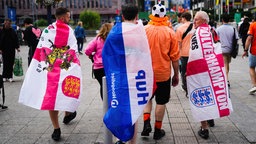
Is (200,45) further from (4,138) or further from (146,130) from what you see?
(4,138)

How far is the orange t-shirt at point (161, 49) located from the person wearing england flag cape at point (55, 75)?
3.95ft

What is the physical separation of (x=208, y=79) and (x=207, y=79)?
0.5 inches

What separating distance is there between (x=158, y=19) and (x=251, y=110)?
2994mm

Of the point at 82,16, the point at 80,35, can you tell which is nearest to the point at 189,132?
the point at 80,35

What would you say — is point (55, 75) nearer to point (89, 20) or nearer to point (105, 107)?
point (105, 107)

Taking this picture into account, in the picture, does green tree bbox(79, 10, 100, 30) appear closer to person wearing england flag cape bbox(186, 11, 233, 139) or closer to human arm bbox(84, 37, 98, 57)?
human arm bbox(84, 37, 98, 57)

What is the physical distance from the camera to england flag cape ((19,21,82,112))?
5203 millimetres

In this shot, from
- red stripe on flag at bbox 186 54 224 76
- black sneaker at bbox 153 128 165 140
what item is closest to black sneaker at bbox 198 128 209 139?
black sneaker at bbox 153 128 165 140

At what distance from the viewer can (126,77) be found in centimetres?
411

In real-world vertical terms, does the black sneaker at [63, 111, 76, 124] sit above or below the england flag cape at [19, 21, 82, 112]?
below

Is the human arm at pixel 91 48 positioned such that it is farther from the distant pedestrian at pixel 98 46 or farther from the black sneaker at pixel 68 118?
the black sneaker at pixel 68 118

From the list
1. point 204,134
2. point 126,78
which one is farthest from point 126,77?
point 204,134

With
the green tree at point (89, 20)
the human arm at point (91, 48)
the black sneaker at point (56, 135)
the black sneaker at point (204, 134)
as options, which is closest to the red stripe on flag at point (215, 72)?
the black sneaker at point (204, 134)

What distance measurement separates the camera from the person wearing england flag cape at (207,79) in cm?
513
